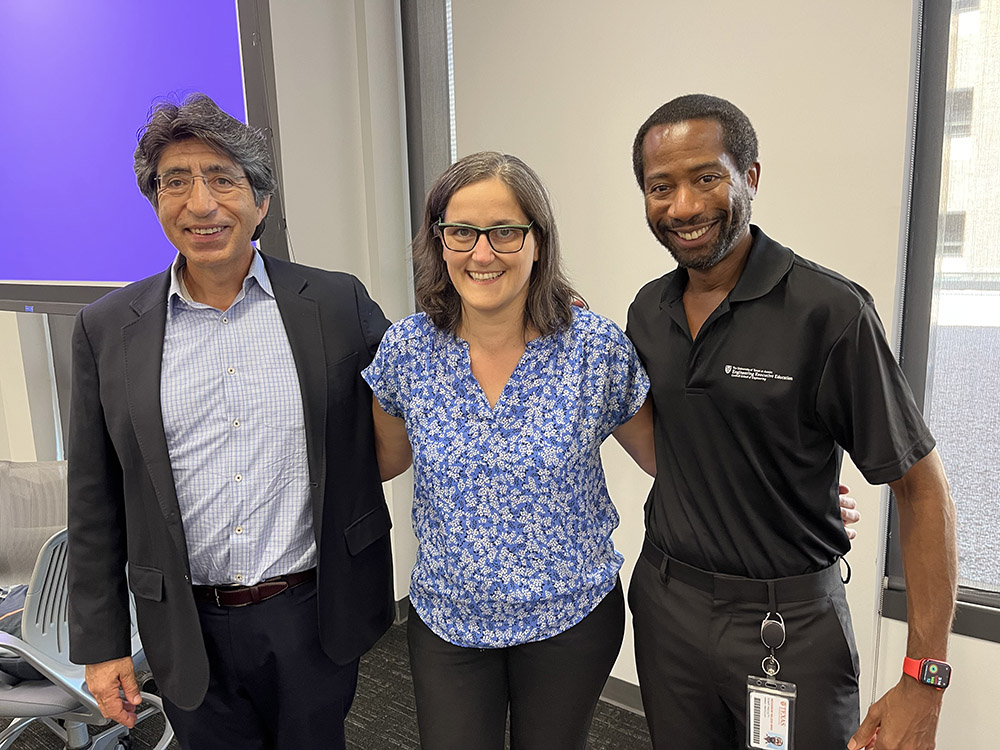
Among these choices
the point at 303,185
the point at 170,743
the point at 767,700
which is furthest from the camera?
the point at 303,185

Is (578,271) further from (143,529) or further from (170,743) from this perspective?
(170,743)

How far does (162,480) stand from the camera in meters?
1.44

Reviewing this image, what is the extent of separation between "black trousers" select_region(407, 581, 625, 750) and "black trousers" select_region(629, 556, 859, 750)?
0.36 feet

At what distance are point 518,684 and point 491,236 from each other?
2.90 feet

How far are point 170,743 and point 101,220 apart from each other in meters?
1.79

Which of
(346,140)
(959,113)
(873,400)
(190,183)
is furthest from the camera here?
(346,140)

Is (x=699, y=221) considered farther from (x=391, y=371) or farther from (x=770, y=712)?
(x=770, y=712)

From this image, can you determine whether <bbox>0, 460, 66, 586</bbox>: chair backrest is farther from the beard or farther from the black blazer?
the beard

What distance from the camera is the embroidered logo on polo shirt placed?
51.0 inches

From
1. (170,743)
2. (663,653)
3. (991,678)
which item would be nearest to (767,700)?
(663,653)

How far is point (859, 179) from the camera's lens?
198cm

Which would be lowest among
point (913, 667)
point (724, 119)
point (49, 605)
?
point (49, 605)

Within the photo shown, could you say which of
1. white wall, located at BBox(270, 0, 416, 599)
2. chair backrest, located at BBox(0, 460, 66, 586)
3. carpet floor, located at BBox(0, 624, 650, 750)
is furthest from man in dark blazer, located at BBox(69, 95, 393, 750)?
white wall, located at BBox(270, 0, 416, 599)

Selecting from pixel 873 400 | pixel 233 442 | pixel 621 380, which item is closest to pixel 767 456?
pixel 873 400
